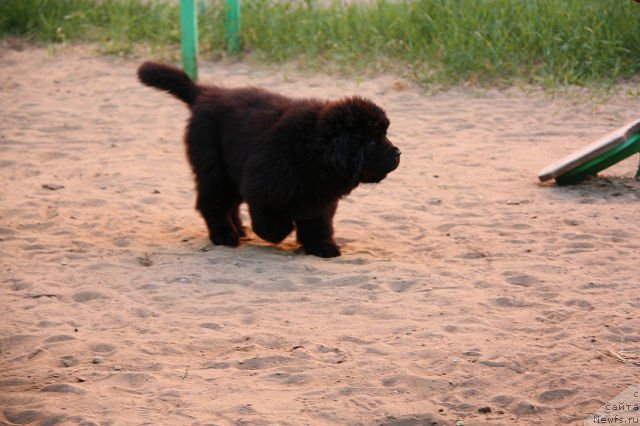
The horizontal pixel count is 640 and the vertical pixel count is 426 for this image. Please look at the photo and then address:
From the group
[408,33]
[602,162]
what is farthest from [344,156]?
[408,33]

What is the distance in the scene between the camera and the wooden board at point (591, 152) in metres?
6.36

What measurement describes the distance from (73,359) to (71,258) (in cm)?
142

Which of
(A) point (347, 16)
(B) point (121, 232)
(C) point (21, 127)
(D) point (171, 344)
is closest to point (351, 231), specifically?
(B) point (121, 232)

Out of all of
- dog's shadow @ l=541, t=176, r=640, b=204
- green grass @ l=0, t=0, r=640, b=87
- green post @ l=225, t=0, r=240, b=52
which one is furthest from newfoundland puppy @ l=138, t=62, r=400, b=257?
green post @ l=225, t=0, r=240, b=52

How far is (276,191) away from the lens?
5332 millimetres

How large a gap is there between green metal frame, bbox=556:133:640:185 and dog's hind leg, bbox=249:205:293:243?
2193 millimetres

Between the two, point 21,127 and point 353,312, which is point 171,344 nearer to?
point 353,312

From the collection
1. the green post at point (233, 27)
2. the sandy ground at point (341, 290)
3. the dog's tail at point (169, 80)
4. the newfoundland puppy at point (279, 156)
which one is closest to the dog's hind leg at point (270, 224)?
the newfoundland puppy at point (279, 156)

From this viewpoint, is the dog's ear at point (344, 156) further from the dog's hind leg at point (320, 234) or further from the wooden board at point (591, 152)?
the wooden board at point (591, 152)

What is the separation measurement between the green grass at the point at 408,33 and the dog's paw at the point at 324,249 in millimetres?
3906

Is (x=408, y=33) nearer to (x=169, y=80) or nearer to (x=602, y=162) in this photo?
(x=602, y=162)

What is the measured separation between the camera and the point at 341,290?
4984mm

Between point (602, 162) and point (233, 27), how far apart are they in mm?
4831

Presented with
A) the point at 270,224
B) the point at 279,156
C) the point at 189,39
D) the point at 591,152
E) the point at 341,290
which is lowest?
the point at 341,290
